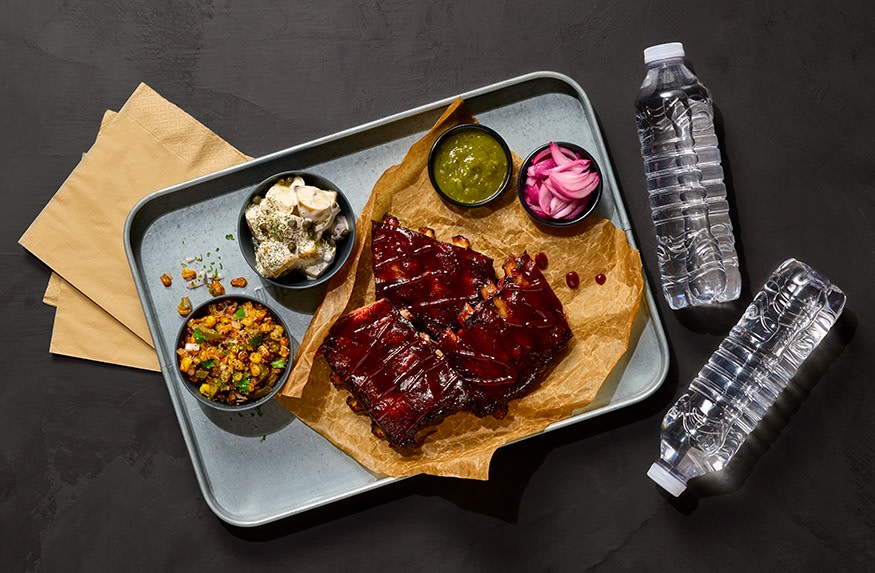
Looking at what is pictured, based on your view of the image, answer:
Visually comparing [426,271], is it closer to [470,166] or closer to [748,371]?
[470,166]

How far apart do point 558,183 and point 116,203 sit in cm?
319

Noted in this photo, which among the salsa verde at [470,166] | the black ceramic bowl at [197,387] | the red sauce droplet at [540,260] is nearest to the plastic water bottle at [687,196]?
the red sauce droplet at [540,260]

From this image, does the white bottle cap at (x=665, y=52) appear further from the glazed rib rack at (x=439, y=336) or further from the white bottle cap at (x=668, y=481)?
the white bottle cap at (x=668, y=481)

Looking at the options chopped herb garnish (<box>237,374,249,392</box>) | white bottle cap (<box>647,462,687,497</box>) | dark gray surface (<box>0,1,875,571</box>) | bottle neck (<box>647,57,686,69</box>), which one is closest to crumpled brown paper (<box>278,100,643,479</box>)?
chopped herb garnish (<box>237,374,249,392</box>)

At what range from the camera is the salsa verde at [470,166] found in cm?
463

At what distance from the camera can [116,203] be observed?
4.96m

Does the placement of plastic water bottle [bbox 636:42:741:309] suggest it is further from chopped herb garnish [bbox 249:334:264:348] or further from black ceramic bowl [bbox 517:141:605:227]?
chopped herb garnish [bbox 249:334:264:348]

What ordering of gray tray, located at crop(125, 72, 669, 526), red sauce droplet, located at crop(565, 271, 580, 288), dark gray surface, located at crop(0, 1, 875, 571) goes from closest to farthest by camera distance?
red sauce droplet, located at crop(565, 271, 580, 288) < gray tray, located at crop(125, 72, 669, 526) < dark gray surface, located at crop(0, 1, 875, 571)

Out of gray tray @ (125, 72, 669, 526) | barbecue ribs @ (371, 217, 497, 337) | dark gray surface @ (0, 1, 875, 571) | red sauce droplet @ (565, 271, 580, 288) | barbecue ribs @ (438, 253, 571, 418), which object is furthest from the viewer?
dark gray surface @ (0, 1, 875, 571)

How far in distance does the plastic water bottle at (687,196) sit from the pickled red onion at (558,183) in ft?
2.03

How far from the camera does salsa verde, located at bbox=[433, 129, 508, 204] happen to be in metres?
4.63

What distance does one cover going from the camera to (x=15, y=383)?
5.15 meters

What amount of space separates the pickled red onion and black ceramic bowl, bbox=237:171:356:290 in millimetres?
1235

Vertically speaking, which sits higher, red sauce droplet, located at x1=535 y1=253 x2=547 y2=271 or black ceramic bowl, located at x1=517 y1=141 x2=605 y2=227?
black ceramic bowl, located at x1=517 y1=141 x2=605 y2=227
